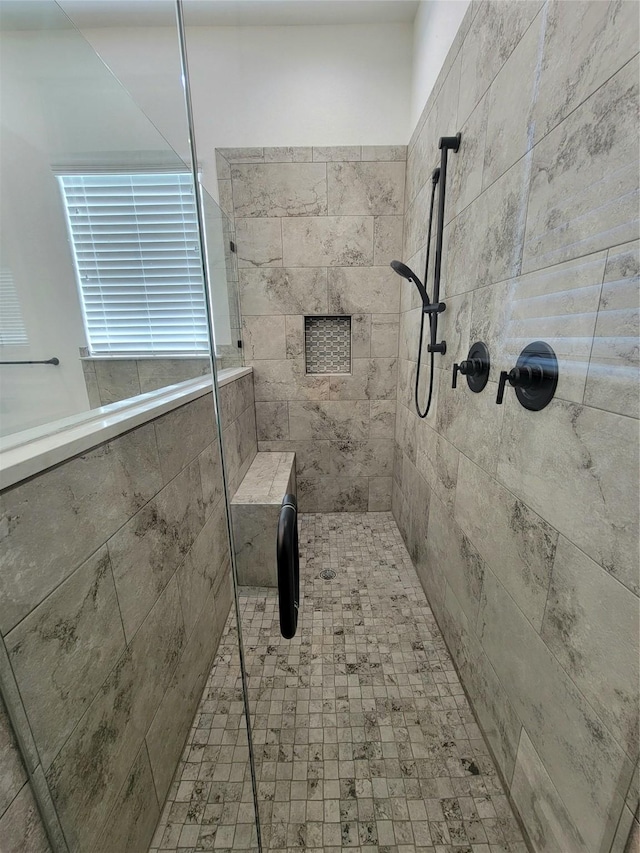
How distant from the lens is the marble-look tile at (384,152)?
6.66 feet

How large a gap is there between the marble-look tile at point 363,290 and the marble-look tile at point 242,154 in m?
0.85

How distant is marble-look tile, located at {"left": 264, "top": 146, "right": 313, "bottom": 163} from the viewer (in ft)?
6.72

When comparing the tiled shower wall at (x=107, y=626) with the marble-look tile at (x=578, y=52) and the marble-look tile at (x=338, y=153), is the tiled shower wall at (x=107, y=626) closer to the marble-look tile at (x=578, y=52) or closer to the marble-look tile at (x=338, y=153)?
the marble-look tile at (x=578, y=52)

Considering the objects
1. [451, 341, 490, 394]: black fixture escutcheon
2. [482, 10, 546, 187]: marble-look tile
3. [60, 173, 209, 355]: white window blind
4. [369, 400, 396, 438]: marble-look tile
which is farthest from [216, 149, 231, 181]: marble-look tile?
[451, 341, 490, 394]: black fixture escutcheon

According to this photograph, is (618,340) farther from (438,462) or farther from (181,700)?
(181,700)

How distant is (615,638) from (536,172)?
3.44 ft

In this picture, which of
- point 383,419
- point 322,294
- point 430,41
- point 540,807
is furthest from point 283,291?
point 540,807

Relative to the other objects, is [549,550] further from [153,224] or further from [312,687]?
[153,224]

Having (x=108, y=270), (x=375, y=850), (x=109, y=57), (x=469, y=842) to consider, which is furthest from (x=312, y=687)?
(x=109, y=57)

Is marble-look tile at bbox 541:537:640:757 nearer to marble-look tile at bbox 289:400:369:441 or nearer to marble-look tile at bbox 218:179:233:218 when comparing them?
marble-look tile at bbox 289:400:369:441

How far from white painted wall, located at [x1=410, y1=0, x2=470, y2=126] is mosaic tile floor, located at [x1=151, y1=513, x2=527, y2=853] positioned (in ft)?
8.50

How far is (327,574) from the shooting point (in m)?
1.86

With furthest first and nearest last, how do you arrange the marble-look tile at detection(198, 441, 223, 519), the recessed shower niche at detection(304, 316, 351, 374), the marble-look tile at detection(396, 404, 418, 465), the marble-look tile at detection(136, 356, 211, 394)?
1. the recessed shower niche at detection(304, 316, 351, 374)
2. the marble-look tile at detection(396, 404, 418, 465)
3. the marble-look tile at detection(136, 356, 211, 394)
4. the marble-look tile at detection(198, 441, 223, 519)

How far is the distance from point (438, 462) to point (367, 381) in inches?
40.6
